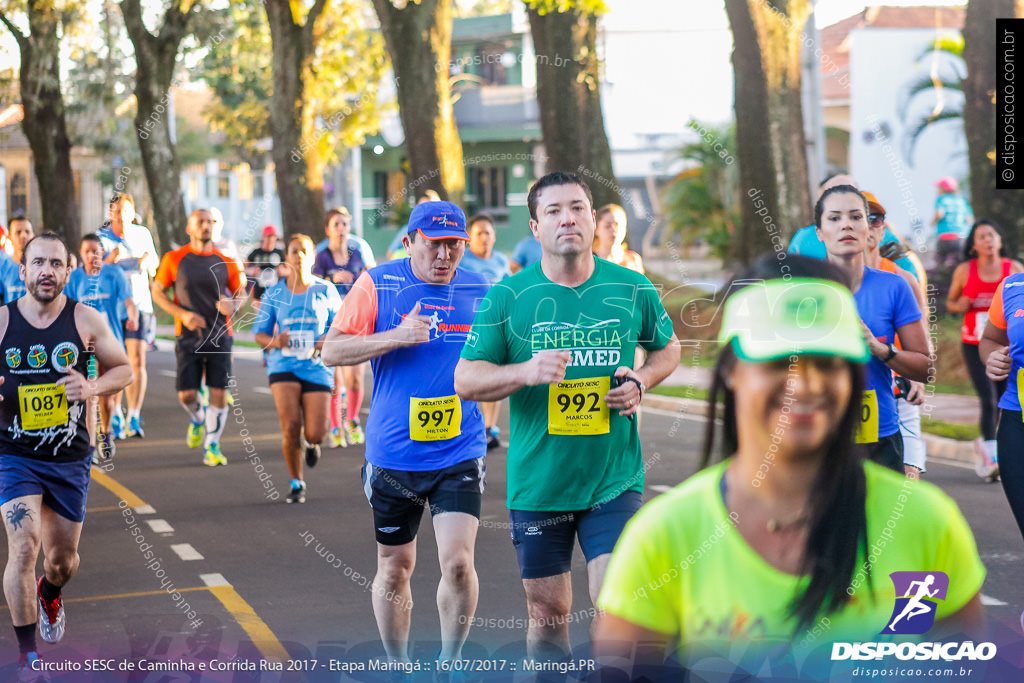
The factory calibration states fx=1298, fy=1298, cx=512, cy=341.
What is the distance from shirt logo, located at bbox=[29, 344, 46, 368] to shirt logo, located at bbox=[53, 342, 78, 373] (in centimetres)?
5

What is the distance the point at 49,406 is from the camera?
5.68 meters

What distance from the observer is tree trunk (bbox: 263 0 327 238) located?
75.7 feet

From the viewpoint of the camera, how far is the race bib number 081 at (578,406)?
4.39 metres

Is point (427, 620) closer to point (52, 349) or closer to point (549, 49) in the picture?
point (52, 349)

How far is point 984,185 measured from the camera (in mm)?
15211

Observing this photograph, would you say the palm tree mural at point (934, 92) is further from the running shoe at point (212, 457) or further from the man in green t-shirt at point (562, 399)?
the man in green t-shirt at point (562, 399)

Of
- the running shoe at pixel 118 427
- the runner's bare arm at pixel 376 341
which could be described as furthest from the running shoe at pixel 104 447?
the runner's bare arm at pixel 376 341

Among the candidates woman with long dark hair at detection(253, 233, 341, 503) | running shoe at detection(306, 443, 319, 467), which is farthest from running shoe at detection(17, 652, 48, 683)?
running shoe at detection(306, 443, 319, 467)

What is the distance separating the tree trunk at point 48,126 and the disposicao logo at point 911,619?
2846 centimetres

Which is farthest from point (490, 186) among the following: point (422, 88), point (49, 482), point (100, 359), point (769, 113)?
point (49, 482)

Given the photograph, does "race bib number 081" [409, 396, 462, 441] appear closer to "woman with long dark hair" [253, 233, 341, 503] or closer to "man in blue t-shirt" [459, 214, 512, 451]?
"woman with long dark hair" [253, 233, 341, 503]

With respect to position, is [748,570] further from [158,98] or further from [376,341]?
[158,98]

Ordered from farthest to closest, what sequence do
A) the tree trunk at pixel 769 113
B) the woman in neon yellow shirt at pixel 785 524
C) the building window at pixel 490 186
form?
the building window at pixel 490 186
the tree trunk at pixel 769 113
the woman in neon yellow shirt at pixel 785 524

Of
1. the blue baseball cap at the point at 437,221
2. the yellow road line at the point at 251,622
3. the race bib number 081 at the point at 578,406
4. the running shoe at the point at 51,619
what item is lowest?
the yellow road line at the point at 251,622
